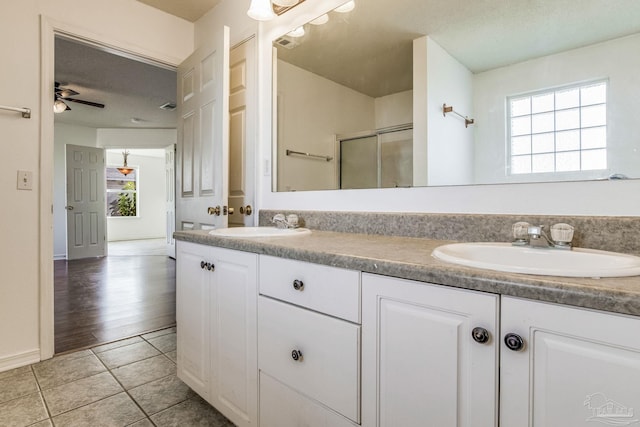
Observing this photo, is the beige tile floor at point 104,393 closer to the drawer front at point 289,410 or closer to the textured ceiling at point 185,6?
the drawer front at point 289,410

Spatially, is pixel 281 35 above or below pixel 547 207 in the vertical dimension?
above

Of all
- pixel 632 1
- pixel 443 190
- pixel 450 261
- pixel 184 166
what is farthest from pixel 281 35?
pixel 450 261

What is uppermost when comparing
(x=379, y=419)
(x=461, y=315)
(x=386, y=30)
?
(x=386, y=30)

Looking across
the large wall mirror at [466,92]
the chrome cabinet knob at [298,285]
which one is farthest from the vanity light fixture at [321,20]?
the chrome cabinet knob at [298,285]

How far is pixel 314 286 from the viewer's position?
37.9 inches

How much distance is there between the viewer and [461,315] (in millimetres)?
676

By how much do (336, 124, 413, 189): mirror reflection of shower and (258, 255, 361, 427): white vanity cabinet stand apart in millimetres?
670

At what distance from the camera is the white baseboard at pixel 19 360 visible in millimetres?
1831

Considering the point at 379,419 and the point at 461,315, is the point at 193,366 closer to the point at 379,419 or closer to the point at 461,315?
the point at 379,419

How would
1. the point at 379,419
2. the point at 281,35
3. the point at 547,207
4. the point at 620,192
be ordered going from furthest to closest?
the point at 281,35
the point at 547,207
the point at 620,192
the point at 379,419

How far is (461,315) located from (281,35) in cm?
188

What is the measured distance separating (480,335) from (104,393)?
1791 mm

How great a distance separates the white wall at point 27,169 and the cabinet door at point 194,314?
1.06m

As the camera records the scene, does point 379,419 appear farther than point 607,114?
No
